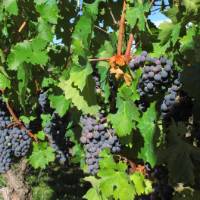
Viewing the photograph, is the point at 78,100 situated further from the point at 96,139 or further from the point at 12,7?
the point at 12,7

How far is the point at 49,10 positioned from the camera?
3.19 metres

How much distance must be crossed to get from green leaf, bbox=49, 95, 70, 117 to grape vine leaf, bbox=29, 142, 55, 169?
1.16 m

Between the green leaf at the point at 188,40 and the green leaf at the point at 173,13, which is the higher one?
the green leaf at the point at 173,13

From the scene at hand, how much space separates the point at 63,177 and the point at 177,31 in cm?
795

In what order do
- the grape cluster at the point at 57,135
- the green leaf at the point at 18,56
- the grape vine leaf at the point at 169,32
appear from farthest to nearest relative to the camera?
1. the grape cluster at the point at 57,135
2. the green leaf at the point at 18,56
3. the grape vine leaf at the point at 169,32

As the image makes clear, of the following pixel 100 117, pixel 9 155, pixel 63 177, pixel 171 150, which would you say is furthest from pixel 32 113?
pixel 63 177

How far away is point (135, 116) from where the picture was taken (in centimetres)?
254

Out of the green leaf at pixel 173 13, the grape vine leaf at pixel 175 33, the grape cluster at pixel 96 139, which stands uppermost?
the green leaf at pixel 173 13

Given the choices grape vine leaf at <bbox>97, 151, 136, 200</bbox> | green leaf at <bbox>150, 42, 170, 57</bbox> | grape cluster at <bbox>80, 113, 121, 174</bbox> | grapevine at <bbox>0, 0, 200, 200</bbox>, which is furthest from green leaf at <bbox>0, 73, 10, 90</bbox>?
green leaf at <bbox>150, 42, 170, 57</bbox>

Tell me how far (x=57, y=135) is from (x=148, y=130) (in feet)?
5.13

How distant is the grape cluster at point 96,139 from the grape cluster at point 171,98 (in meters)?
0.46

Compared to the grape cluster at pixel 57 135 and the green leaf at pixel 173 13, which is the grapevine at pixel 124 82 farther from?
the grape cluster at pixel 57 135

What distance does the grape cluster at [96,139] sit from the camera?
2.86 meters

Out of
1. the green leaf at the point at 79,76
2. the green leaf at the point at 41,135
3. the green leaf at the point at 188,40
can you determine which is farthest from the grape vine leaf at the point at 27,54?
the green leaf at the point at 41,135
